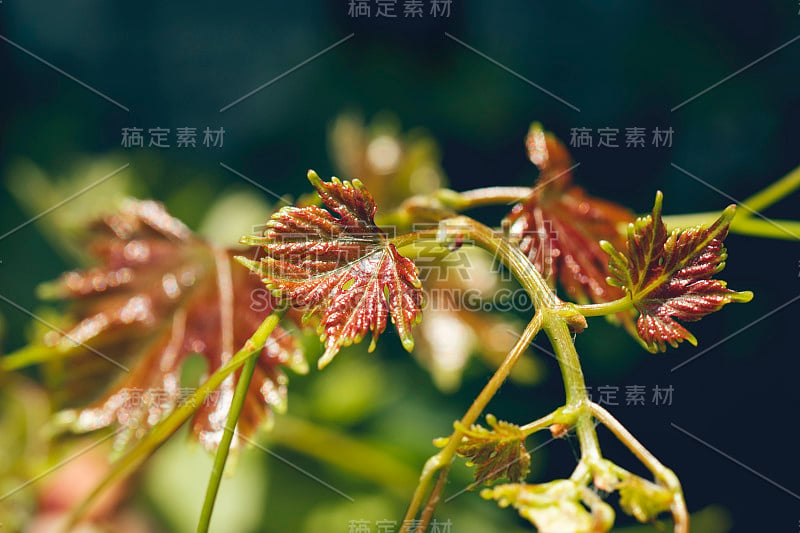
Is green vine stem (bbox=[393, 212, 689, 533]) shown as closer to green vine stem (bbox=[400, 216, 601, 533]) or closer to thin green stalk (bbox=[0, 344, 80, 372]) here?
green vine stem (bbox=[400, 216, 601, 533])

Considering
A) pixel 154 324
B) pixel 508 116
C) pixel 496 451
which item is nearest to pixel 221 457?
pixel 496 451

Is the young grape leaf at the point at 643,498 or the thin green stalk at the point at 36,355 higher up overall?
the young grape leaf at the point at 643,498

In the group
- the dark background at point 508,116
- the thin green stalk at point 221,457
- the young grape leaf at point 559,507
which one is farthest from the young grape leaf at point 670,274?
the dark background at point 508,116

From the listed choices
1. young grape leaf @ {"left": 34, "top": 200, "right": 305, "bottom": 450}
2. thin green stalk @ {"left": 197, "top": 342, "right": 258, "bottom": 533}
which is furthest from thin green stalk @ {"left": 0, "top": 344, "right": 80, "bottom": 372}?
thin green stalk @ {"left": 197, "top": 342, "right": 258, "bottom": 533}

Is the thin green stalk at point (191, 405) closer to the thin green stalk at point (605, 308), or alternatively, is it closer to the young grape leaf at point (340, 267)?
the young grape leaf at point (340, 267)

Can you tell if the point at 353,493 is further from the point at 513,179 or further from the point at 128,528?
the point at 513,179

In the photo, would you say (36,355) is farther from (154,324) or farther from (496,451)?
(496,451)
